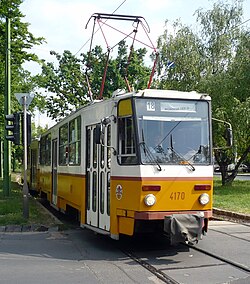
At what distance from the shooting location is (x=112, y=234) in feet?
29.8

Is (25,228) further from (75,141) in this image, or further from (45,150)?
(45,150)

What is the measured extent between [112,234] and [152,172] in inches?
58.2

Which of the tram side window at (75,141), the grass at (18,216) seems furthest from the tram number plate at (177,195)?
the grass at (18,216)

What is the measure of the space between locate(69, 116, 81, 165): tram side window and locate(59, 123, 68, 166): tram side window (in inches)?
25.4

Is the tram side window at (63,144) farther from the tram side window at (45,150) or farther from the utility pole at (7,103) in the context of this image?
the utility pole at (7,103)

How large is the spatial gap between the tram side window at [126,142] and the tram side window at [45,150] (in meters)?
8.02

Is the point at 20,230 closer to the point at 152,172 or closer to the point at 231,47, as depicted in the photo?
the point at 152,172

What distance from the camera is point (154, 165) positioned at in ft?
28.5

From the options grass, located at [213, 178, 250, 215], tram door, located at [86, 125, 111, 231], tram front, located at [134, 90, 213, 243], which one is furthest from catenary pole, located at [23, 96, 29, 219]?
grass, located at [213, 178, 250, 215]

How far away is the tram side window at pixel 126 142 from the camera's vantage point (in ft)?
29.0

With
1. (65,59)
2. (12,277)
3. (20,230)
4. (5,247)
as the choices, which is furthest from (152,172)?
(65,59)

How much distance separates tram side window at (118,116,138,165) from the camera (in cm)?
883

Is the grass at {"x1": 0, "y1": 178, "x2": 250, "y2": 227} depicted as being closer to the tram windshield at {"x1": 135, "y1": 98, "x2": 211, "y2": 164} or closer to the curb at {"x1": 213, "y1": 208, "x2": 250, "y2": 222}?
the curb at {"x1": 213, "y1": 208, "x2": 250, "y2": 222}

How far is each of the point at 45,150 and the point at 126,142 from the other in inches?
381
